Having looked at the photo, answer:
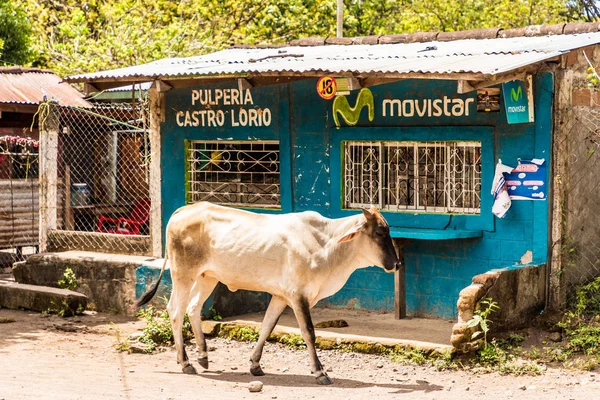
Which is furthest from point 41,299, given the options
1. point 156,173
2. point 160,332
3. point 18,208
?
point 18,208

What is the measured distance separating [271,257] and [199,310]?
92cm

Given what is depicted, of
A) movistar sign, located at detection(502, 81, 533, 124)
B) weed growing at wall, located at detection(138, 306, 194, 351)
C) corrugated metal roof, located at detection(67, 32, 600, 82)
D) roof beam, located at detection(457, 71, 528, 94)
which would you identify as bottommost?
weed growing at wall, located at detection(138, 306, 194, 351)

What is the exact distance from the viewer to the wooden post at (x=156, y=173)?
11422 mm

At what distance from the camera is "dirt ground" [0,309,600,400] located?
24.6ft

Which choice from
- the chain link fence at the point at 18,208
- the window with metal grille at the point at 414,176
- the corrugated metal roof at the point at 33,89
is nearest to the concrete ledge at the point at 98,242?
the chain link fence at the point at 18,208

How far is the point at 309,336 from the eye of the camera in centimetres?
808

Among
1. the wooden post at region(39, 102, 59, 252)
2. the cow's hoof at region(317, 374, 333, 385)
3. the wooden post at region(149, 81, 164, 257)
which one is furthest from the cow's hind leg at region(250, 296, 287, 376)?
the wooden post at region(39, 102, 59, 252)

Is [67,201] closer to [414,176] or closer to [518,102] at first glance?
[414,176]

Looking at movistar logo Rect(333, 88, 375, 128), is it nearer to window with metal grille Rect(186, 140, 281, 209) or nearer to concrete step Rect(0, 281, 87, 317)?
window with metal grille Rect(186, 140, 281, 209)

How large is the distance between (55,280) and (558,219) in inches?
240

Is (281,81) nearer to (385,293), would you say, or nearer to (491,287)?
(385,293)

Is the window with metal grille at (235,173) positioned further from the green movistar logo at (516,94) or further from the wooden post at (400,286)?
the green movistar logo at (516,94)

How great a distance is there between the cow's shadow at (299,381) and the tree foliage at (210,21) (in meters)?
9.70

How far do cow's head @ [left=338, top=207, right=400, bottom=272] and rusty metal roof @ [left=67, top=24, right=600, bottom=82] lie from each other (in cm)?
141
